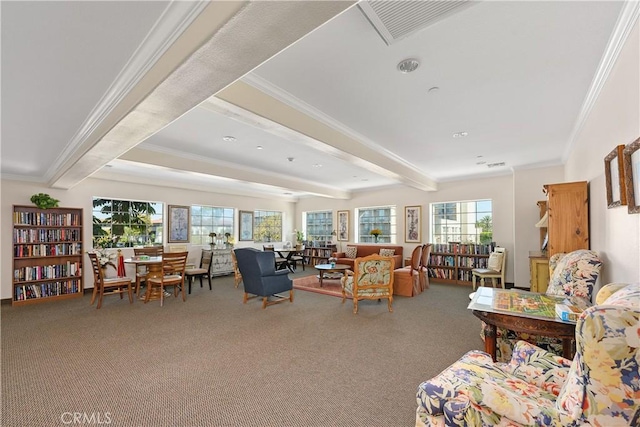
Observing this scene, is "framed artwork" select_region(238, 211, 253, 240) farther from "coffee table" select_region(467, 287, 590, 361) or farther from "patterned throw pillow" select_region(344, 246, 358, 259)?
"coffee table" select_region(467, 287, 590, 361)

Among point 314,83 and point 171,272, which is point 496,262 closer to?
point 314,83

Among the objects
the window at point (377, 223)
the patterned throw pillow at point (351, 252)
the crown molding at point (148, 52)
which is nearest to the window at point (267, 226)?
the patterned throw pillow at point (351, 252)

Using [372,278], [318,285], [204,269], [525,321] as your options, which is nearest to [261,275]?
[372,278]

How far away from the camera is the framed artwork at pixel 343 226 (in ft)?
30.8

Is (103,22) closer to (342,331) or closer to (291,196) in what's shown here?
(342,331)

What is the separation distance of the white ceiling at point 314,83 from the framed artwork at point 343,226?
468cm

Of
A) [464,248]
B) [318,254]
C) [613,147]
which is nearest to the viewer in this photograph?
[613,147]

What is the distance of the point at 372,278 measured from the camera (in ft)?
15.0

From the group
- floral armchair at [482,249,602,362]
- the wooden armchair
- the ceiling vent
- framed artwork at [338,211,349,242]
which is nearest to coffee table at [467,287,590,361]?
floral armchair at [482,249,602,362]

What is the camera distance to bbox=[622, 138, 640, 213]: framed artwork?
164 cm

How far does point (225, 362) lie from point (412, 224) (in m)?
6.31

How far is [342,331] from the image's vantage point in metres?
3.68

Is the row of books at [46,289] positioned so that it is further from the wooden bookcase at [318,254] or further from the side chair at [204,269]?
the wooden bookcase at [318,254]

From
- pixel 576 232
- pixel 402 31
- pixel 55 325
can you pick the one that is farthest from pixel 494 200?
pixel 55 325
